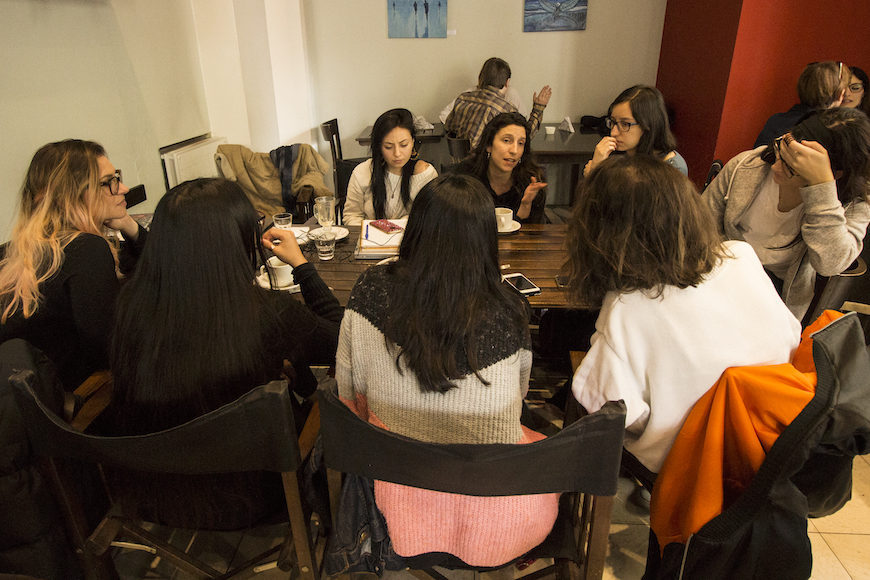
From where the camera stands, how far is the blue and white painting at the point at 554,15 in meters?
4.78

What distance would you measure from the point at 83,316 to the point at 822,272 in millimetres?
2039

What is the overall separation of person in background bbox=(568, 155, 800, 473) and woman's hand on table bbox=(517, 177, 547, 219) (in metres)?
1.19

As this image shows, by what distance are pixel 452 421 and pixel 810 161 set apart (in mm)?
1276

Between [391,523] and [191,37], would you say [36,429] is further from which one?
[191,37]

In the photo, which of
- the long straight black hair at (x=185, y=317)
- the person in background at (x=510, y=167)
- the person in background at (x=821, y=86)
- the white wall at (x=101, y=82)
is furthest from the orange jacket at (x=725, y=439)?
the white wall at (x=101, y=82)

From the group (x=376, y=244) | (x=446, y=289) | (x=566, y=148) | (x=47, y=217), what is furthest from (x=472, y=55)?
(x=446, y=289)

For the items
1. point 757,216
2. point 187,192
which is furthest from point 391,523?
point 757,216

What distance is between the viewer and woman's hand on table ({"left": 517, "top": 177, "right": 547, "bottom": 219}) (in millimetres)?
2367

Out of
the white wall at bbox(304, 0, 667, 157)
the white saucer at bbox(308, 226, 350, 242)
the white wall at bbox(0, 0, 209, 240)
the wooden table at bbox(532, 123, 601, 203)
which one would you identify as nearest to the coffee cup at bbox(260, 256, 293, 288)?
the white saucer at bbox(308, 226, 350, 242)

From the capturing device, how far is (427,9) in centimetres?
485

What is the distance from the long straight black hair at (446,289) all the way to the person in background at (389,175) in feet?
Result: 4.82

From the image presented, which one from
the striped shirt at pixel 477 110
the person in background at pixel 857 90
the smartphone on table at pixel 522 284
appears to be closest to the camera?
the smartphone on table at pixel 522 284

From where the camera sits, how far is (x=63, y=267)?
4.34 ft

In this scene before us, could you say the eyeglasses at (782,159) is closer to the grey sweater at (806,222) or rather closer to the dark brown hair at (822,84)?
the grey sweater at (806,222)
